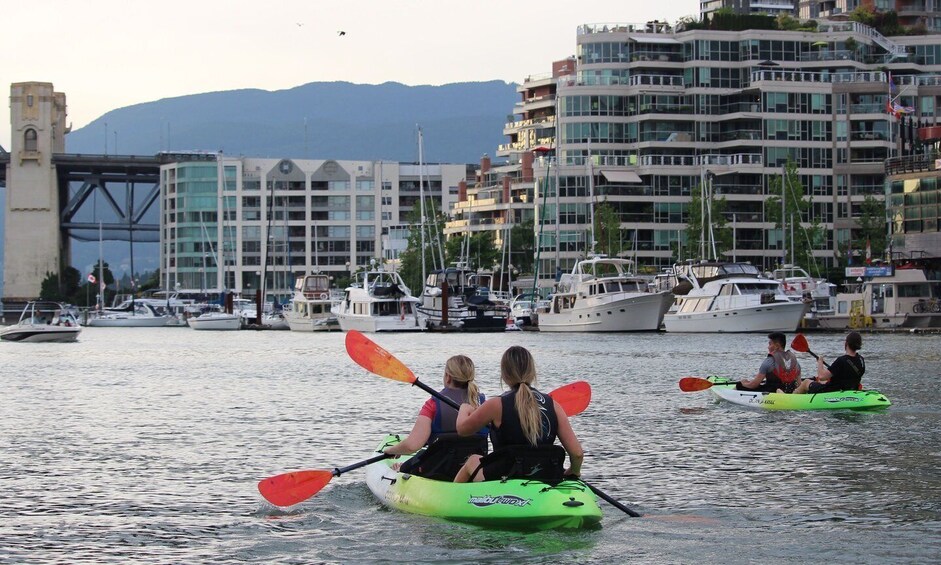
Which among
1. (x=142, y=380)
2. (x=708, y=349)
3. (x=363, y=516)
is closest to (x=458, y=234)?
(x=708, y=349)

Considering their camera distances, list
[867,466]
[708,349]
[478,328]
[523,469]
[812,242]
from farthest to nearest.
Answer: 1. [812,242]
2. [478,328]
3. [708,349]
4. [867,466]
5. [523,469]

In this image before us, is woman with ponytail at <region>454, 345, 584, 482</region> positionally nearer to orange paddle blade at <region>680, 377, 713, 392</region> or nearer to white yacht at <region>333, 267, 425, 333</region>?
orange paddle blade at <region>680, 377, 713, 392</region>

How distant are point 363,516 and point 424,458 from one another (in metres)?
1.63

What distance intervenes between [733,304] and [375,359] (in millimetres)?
65982

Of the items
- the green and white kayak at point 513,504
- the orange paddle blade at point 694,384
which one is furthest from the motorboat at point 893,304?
the green and white kayak at point 513,504

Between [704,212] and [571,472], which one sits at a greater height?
[704,212]

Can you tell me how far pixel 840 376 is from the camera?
32500 millimetres

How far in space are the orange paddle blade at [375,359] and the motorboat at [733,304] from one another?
6447 centimetres

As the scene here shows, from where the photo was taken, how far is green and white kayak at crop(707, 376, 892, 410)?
3253cm

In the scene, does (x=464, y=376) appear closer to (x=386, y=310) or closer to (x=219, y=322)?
(x=386, y=310)

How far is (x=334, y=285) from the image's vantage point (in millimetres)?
196625

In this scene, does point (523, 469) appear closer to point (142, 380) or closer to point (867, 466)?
point (867, 466)

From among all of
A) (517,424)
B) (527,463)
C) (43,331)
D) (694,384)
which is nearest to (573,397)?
(527,463)

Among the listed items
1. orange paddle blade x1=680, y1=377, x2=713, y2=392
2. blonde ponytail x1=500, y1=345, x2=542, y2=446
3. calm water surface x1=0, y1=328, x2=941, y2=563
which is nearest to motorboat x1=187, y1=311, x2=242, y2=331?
calm water surface x1=0, y1=328, x2=941, y2=563
